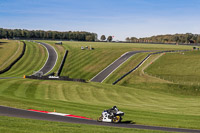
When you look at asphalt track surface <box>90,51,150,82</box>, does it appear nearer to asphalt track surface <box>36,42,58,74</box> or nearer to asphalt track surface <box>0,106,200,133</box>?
asphalt track surface <box>36,42,58,74</box>

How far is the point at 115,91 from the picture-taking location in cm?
5597

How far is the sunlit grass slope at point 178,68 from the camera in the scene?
76625mm

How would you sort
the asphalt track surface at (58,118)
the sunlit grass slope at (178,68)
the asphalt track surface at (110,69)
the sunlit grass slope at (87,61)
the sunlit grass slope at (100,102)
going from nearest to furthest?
the asphalt track surface at (58,118), the sunlit grass slope at (100,102), the sunlit grass slope at (178,68), the asphalt track surface at (110,69), the sunlit grass slope at (87,61)

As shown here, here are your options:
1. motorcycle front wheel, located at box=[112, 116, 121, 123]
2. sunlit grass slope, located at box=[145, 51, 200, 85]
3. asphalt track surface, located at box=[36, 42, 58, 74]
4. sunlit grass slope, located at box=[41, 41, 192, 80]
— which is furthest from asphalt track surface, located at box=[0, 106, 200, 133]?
asphalt track surface, located at box=[36, 42, 58, 74]

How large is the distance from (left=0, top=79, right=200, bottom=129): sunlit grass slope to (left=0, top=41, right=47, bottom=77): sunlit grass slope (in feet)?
129

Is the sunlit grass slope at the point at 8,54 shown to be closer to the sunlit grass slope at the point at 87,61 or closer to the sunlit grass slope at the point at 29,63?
the sunlit grass slope at the point at 29,63

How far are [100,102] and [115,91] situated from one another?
14715mm

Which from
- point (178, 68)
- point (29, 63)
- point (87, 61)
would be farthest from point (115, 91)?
point (29, 63)

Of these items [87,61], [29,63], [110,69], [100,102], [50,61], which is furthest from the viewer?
[50,61]

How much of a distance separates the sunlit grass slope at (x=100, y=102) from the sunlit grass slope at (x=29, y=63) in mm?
39282

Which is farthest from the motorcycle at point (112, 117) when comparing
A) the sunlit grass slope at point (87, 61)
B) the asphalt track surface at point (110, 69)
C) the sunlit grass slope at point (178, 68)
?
the sunlit grass slope at point (87, 61)

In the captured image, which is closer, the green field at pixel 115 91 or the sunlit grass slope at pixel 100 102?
the sunlit grass slope at pixel 100 102

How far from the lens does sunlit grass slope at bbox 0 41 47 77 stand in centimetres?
9117

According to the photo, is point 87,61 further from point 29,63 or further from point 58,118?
point 58,118
